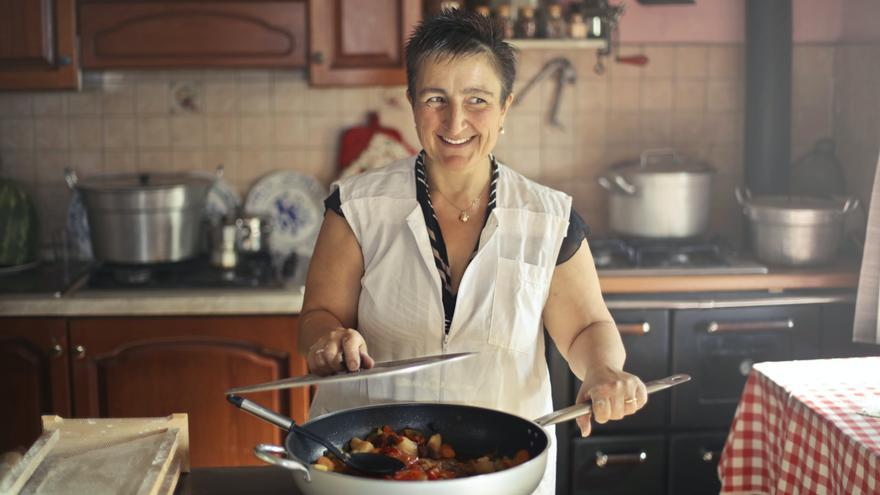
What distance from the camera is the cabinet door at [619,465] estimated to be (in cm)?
321

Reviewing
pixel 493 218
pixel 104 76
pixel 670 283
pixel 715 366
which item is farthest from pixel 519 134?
pixel 493 218

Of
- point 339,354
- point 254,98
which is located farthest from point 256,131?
point 339,354

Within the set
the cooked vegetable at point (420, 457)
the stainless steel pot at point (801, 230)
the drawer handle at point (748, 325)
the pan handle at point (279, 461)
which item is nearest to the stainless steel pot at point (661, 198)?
the stainless steel pot at point (801, 230)

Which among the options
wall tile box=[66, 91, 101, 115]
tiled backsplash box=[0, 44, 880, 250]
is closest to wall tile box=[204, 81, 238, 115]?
tiled backsplash box=[0, 44, 880, 250]

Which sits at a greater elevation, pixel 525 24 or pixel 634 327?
pixel 525 24

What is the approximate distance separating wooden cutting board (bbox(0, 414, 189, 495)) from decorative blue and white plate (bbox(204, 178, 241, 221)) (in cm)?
207

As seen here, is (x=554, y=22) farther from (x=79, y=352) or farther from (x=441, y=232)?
(x=79, y=352)

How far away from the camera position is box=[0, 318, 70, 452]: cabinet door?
10.0ft

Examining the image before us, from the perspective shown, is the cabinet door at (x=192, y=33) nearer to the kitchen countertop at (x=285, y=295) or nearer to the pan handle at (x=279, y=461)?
the kitchen countertop at (x=285, y=295)

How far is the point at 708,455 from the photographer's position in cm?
321

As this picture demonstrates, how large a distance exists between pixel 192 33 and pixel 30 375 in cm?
110

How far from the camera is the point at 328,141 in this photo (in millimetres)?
3654

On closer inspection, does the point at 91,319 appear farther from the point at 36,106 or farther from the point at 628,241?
the point at 628,241

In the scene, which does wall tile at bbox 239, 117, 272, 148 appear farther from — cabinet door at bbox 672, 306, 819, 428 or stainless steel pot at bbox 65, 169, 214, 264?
cabinet door at bbox 672, 306, 819, 428
